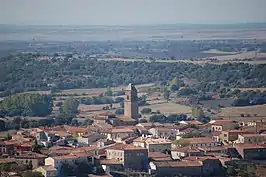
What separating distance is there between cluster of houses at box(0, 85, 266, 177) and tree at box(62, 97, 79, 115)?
5788 millimetres

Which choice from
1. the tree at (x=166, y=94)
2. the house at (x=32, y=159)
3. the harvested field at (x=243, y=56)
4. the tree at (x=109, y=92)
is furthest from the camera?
the harvested field at (x=243, y=56)

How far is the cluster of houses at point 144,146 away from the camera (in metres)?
28.6

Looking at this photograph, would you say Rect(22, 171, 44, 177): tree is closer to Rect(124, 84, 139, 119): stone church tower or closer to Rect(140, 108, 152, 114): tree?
Rect(124, 84, 139, 119): stone church tower

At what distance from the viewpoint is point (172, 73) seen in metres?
62.1

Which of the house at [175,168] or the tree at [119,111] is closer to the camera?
the house at [175,168]

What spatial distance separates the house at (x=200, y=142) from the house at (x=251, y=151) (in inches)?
31.1

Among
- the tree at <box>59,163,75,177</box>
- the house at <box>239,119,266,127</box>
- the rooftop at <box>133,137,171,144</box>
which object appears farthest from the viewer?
the house at <box>239,119,266,127</box>

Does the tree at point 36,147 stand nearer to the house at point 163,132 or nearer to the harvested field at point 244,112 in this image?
the house at point 163,132

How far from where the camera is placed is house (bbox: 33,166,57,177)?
26703 mm

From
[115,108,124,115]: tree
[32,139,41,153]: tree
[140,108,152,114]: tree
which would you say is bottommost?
[140,108,152,114]: tree

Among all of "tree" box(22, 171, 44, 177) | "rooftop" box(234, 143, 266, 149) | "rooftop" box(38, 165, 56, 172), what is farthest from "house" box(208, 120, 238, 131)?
"tree" box(22, 171, 44, 177)

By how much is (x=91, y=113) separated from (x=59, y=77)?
1503 centimetres

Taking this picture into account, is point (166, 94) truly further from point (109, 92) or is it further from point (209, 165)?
point (209, 165)

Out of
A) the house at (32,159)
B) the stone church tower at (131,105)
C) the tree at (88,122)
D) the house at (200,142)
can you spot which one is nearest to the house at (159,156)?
the house at (200,142)
